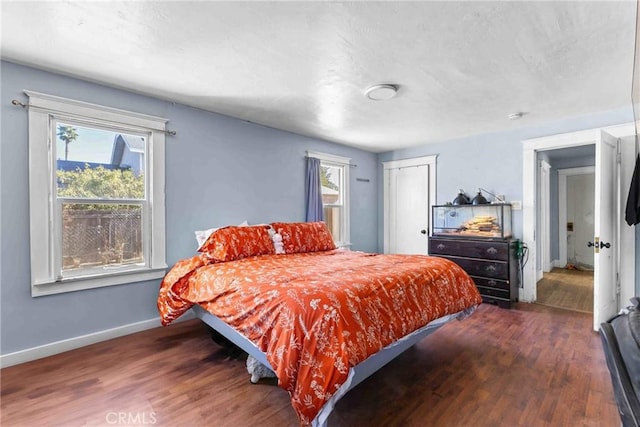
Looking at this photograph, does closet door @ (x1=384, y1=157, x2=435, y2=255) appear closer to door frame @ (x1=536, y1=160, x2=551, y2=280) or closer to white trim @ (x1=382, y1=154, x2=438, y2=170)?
white trim @ (x1=382, y1=154, x2=438, y2=170)

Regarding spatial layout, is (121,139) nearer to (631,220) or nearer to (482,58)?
(482,58)

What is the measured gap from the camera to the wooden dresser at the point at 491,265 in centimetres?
367

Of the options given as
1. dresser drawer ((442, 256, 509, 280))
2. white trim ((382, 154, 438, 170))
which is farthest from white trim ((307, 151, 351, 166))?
dresser drawer ((442, 256, 509, 280))

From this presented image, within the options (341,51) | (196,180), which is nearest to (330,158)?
(196,180)

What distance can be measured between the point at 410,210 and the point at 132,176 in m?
4.27

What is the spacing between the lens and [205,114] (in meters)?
3.44

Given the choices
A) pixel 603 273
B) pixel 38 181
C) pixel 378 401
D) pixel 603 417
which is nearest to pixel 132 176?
pixel 38 181

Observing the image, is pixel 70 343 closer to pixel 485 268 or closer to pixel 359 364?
pixel 359 364

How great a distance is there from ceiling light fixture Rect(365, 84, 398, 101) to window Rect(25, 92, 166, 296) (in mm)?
2180

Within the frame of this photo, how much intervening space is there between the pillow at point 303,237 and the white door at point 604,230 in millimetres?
2756

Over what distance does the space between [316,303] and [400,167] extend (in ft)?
14.1

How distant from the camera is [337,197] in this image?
511cm

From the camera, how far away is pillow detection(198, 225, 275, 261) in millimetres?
2869

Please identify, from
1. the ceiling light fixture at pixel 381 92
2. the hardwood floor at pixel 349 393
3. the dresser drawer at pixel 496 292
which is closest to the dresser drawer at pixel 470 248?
the dresser drawer at pixel 496 292
